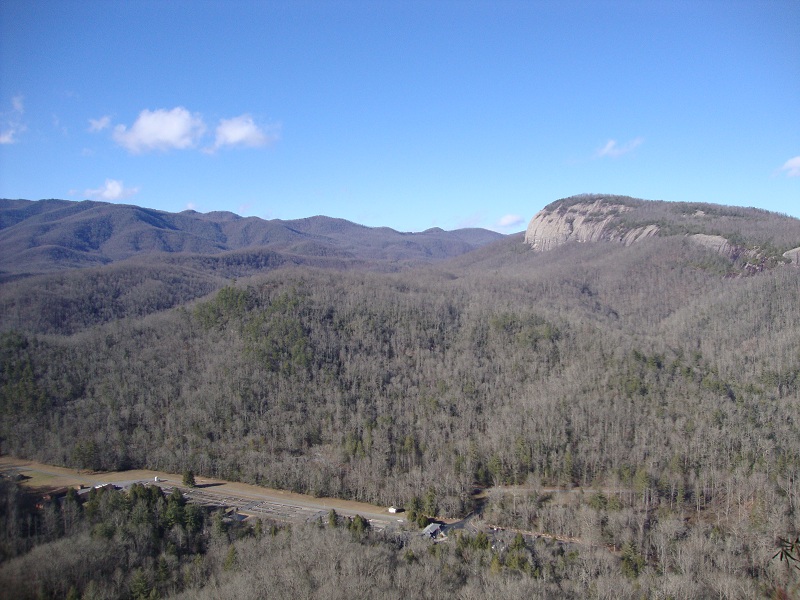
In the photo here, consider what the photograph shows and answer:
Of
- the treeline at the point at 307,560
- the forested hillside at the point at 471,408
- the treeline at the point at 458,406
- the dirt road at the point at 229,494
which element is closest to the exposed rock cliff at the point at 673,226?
the forested hillside at the point at 471,408

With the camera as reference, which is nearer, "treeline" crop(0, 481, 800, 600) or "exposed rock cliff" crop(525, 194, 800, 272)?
"treeline" crop(0, 481, 800, 600)

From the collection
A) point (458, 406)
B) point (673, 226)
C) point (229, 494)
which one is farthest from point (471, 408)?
point (673, 226)

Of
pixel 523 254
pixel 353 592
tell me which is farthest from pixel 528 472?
pixel 523 254

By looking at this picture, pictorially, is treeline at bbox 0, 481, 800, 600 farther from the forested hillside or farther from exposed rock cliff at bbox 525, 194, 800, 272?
exposed rock cliff at bbox 525, 194, 800, 272

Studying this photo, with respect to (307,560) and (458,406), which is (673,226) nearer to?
(458,406)

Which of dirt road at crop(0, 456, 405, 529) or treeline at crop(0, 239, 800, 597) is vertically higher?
treeline at crop(0, 239, 800, 597)

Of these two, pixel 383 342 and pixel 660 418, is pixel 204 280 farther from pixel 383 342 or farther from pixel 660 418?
pixel 660 418

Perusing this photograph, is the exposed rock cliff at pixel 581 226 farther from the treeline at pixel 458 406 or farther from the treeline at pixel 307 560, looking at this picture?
the treeline at pixel 307 560

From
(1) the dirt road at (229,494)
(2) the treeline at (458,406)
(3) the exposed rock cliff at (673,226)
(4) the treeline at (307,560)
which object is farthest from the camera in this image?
(3) the exposed rock cliff at (673,226)

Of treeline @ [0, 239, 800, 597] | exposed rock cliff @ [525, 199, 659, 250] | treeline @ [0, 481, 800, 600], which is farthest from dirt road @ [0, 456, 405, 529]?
exposed rock cliff @ [525, 199, 659, 250]
